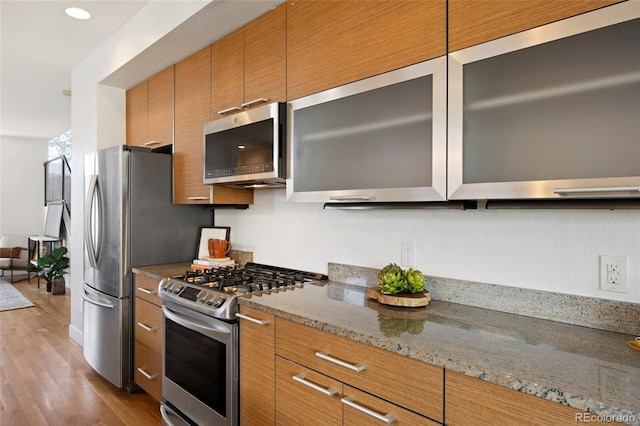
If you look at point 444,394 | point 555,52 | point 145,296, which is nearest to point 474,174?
point 555,52

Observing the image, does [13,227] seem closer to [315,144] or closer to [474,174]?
[315,144]

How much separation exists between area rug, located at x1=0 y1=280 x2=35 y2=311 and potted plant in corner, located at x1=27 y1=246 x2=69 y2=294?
1.32 ft

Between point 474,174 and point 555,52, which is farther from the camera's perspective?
point 474,174

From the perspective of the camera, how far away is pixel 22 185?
7.97 m

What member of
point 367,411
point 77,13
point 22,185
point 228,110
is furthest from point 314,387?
point 22,185

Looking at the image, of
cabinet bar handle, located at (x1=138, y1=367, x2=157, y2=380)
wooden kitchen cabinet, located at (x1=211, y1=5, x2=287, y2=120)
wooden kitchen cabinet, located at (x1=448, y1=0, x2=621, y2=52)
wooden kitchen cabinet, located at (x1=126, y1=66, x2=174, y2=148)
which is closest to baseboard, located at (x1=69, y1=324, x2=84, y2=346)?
cabinet bar handle, located at (x1=138, y1=367, x2=157, y2=380)

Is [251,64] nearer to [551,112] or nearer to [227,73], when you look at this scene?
[227,73]

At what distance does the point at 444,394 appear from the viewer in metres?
1.11

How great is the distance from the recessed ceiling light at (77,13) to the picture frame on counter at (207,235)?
1764mm

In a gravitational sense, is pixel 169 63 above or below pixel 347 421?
above

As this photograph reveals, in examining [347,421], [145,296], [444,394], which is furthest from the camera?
[145,296]

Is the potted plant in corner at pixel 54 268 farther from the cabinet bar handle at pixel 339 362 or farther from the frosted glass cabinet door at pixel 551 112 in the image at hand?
the frosted glass cabinet door at pixel 551 112

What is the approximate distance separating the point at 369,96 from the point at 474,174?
59 centimetres

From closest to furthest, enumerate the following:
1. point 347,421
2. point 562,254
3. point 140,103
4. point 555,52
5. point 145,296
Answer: point 555,52 → point 347,421 → point 562,254 → point 145,296 → point 140,103
